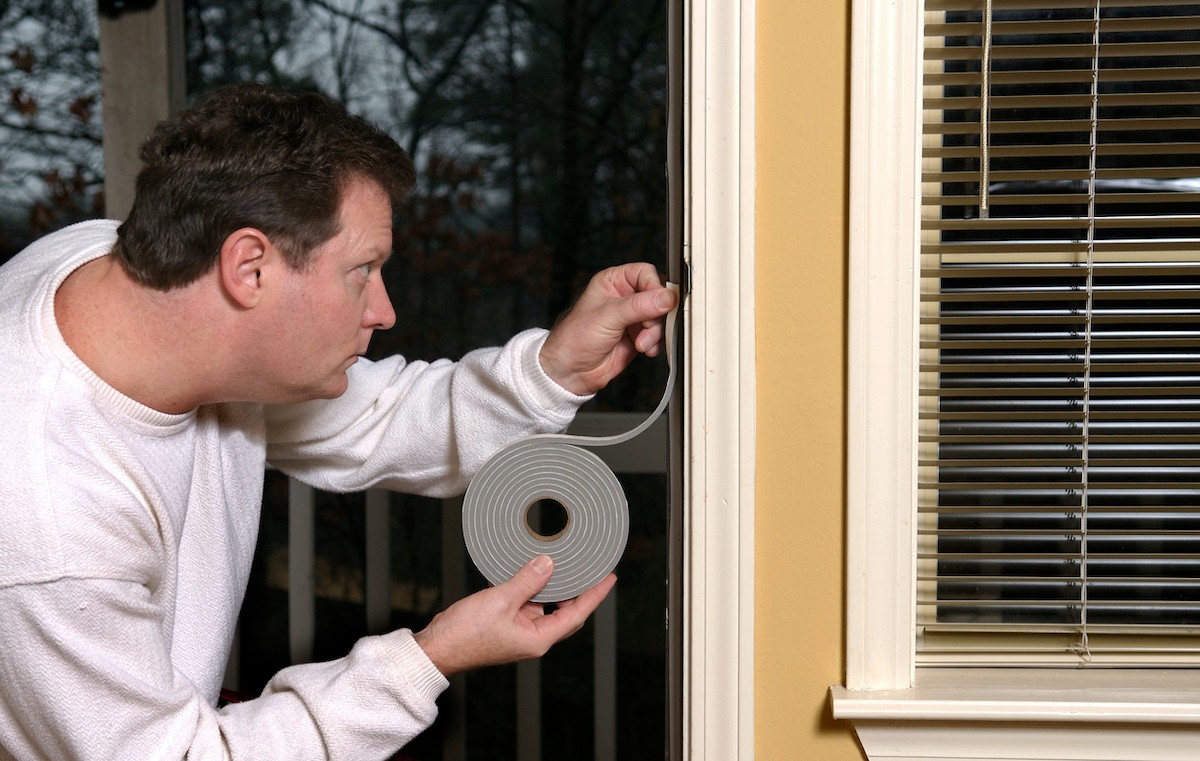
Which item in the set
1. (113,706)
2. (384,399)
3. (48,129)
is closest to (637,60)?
(48,129)

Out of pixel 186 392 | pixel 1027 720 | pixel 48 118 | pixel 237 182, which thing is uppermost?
pixel 48 118

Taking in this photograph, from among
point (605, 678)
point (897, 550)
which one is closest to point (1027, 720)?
point (897, 550)

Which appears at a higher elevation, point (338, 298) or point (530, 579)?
point (338, 298)

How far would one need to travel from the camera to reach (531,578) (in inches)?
51.1

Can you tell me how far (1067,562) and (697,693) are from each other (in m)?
0.51

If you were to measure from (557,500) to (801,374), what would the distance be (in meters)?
0.34

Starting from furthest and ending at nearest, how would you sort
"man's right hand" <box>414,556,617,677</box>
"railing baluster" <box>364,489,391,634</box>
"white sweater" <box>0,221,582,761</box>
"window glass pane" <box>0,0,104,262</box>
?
"window glass pane" <box>0,0,104,262</box> → "railing baluster" <box>364,489,391,634</box> → "man's right hand" <box>414,556,617,677</box> → "white sweater" <box>0,221,582,761</box>

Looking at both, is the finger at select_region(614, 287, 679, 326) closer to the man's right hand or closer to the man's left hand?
the man's left hand

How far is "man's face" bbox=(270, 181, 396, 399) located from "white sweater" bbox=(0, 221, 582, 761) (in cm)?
20

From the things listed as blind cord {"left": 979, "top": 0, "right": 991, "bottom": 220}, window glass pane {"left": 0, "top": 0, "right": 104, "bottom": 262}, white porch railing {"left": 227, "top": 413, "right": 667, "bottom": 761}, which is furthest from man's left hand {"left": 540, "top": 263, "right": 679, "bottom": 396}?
window glass pane {"left": 0, "top": 0, "right": 104, "bottom": 262}

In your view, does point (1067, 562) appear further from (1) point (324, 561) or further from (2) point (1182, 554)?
(1) point (324, 561)

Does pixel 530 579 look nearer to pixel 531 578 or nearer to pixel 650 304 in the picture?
pixel 531 578

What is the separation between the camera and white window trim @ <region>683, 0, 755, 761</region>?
123 cm

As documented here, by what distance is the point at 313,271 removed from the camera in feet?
4.15
